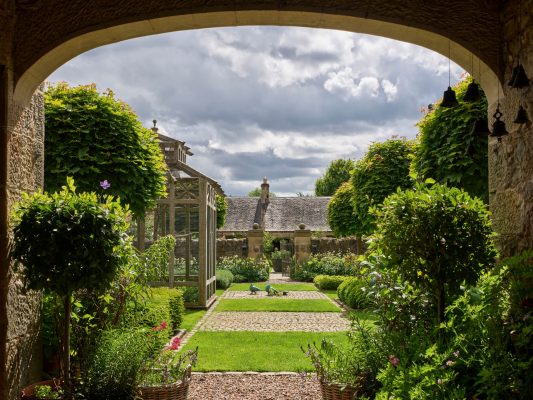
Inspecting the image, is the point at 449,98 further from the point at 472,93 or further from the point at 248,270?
the point at 248,270

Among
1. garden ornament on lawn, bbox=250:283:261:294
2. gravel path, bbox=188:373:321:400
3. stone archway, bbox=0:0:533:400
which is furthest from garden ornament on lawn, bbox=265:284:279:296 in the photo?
stone archway, bbox=0:0:533:400

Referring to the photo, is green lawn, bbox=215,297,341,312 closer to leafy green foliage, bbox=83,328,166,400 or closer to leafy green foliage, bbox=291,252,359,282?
leafy green foliage, bbox=291,252,359,282

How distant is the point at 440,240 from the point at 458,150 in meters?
2.01

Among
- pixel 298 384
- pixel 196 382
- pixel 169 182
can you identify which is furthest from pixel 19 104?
pixel 169 182

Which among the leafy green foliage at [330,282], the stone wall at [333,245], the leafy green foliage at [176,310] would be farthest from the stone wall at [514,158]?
the stone wall at [333,245]

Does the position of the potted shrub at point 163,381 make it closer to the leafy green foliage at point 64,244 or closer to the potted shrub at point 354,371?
the leafy green foliage at point 64,244

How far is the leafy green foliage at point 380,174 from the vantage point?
12.2 m

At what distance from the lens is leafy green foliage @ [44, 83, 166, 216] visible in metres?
6.38

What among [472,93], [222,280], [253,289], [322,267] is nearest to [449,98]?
[472,93]

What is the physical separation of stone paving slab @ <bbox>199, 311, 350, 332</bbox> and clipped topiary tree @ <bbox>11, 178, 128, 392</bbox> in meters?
5.14

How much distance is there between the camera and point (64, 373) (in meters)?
4.05

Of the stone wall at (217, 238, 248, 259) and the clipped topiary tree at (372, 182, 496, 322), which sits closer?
the clipped topiary tree at (372, 182, 496, 322)

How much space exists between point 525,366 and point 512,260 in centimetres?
86

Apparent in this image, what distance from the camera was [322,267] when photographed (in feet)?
64.4
